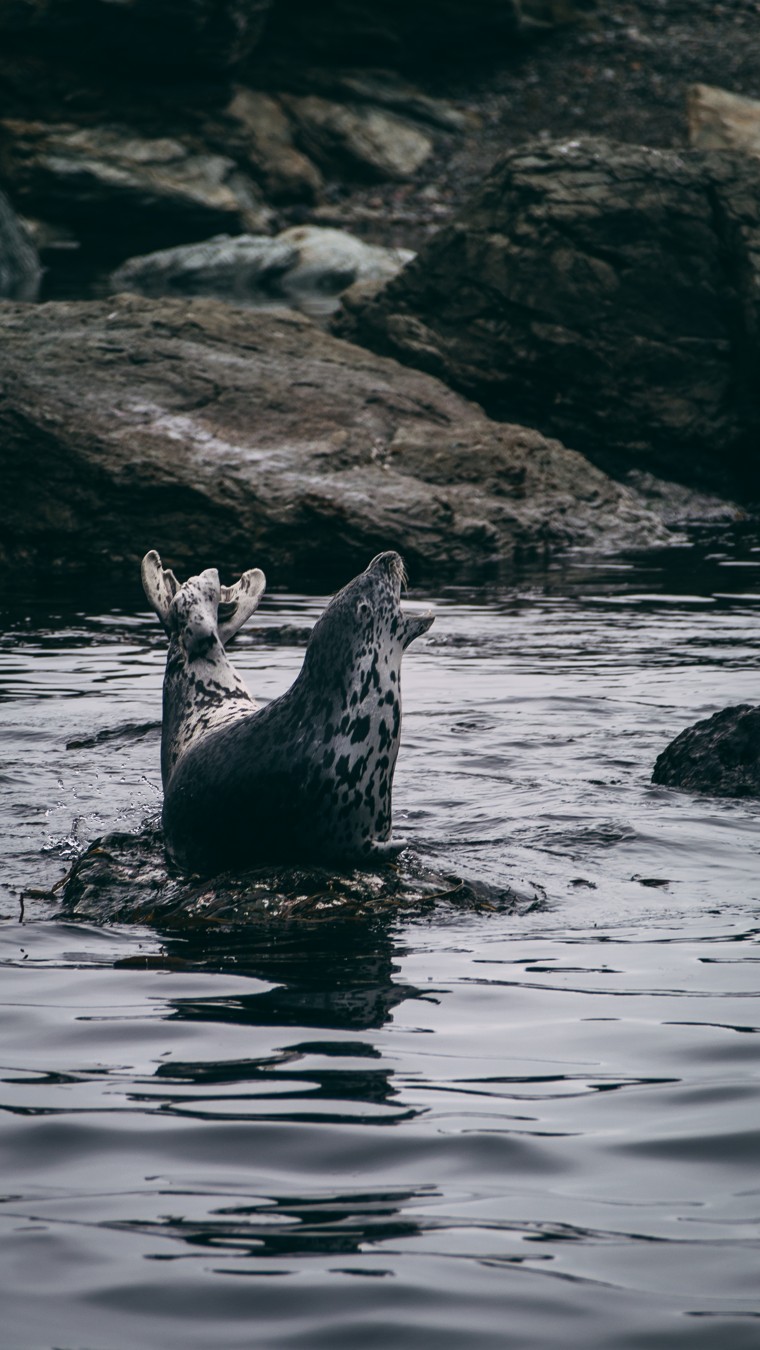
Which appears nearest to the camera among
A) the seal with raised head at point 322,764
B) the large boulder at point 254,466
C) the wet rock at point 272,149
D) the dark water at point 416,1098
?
the dark water at point 416,1098

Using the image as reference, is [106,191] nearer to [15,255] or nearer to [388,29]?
[15,255]

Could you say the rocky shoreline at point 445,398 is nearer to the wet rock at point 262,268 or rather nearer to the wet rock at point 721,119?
the wet rock at point 262,268

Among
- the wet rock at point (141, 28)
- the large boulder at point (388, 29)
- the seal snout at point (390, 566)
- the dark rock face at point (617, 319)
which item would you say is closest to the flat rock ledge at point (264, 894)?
the seal snout at point (390, 566)

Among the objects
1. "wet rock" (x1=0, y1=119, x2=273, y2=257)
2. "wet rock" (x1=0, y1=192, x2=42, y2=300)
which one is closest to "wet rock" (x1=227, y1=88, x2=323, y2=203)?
"wet rock" (x1=0, y1=119, x2=273, y2=257)

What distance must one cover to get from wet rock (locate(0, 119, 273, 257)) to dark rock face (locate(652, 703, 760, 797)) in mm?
29895

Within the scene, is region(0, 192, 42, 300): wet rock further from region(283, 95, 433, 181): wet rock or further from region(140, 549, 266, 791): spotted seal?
region(140, 549, 266, 791): spotted seal

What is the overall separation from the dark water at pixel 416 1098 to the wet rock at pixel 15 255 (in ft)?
77.5

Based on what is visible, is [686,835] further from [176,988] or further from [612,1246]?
[612,1246]

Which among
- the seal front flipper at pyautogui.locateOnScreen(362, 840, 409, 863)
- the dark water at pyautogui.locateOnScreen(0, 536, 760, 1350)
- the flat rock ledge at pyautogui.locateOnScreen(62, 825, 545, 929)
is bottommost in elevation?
the dark water at pyautogui.locateOnScreen(0, 536, 760, 1350)

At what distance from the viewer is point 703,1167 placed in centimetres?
309

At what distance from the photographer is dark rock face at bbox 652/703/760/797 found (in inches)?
260

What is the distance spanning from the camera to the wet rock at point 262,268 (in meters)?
29.3

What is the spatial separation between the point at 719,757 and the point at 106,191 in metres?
30.4

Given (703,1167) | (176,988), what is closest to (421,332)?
(176,988)
